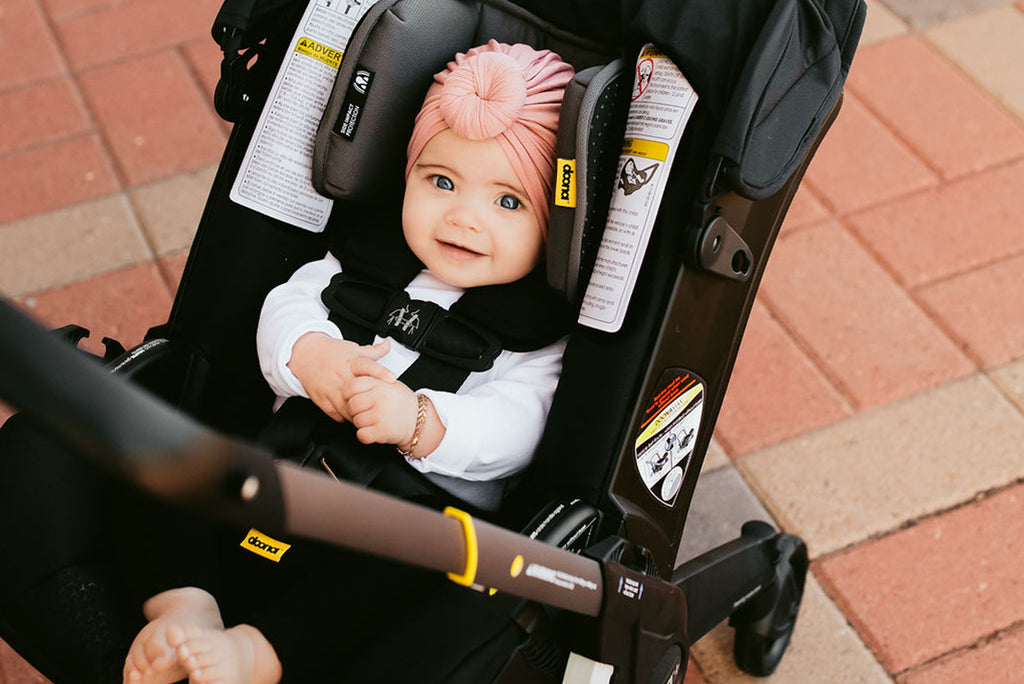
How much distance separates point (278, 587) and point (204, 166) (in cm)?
149

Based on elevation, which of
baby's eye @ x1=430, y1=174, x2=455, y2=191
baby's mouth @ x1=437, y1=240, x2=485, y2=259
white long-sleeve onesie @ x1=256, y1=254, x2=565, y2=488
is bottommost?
white long-sleeve onesie @ x1=256, y1=254, x2=565, y2=488

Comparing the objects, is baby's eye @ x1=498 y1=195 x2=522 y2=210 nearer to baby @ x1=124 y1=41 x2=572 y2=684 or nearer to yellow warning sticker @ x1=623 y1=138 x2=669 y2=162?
baby @ x1=124 y1=41 x2=572 y2=684

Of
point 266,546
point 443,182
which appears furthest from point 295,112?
point 266,546

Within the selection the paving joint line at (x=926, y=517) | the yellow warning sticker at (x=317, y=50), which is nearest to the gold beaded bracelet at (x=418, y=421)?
the yellow warning sticker at (x=317, y=50)

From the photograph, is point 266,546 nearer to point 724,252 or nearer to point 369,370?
point 369,370

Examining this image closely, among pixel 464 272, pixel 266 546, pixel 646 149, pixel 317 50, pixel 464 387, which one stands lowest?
pixel 266 546

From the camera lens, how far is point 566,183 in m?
1.28

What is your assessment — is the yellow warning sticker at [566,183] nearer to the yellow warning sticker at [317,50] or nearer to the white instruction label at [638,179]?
the white instruction label at [638,179]

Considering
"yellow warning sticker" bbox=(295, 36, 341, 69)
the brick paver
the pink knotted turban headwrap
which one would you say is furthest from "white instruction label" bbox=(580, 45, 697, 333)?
the brick paver

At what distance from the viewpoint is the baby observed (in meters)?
1.29

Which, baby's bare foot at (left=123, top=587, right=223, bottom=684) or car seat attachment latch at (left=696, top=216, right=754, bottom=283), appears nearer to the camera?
baby's bare foot at (left=123, top=587, right=223, bottom=684)

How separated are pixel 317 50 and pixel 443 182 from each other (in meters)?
0.30

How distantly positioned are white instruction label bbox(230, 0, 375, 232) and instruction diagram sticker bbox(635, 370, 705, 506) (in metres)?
0.60

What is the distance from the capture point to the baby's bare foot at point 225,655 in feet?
3.56
